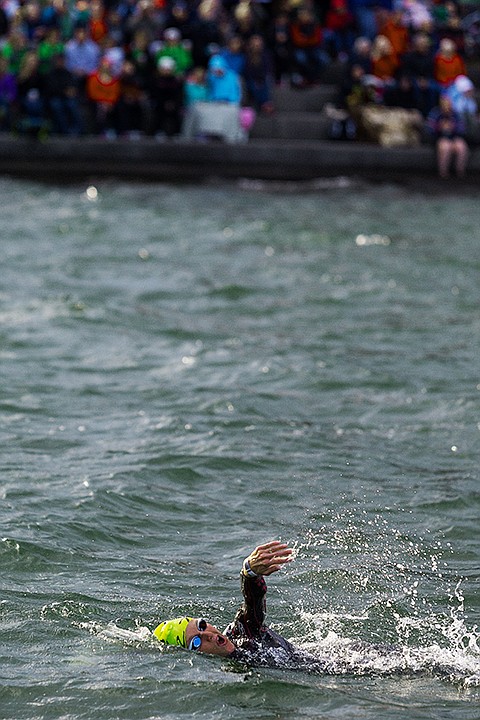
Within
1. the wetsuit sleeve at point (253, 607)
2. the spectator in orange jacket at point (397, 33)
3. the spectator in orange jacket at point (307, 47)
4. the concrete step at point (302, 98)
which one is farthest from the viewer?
the concrete step at point (302, 98)

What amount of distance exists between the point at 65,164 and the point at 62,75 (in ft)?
6.17

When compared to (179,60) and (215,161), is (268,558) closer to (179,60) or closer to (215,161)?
(215,161)

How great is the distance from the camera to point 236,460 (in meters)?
14.4

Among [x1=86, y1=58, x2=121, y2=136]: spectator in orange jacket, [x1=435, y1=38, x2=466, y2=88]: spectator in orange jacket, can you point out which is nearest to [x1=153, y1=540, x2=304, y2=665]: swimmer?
[x1=86, y1=58, x2=121, y2=136]: spectator in orange jacket

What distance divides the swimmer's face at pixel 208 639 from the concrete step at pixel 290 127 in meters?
21.1

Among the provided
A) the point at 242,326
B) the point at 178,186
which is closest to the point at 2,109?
the point at 178,186

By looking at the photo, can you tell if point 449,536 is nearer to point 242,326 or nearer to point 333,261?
point 242,326

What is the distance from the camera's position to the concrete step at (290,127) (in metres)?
30.0

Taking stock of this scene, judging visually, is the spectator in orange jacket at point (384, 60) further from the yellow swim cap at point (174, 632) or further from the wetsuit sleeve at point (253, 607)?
the yellow swim cap at point (174, 632)

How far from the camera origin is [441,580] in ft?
38.4

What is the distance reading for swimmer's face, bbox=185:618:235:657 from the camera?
996cm

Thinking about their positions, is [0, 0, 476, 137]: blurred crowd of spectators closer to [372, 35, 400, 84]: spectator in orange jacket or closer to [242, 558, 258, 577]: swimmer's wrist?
[372, 35, 400, 84]: spectator in orange jacket

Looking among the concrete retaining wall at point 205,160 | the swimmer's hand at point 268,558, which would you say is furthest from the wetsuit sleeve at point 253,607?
the concrete retaining wall at point 205,160

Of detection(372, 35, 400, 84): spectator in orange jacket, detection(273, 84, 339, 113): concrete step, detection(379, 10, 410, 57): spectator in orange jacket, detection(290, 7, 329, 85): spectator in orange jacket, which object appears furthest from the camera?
detection(273, 84, 339, 113): concrete step
